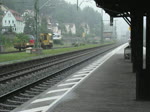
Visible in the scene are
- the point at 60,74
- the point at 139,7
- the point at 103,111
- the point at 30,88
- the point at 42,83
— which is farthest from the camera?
the point at 60,74

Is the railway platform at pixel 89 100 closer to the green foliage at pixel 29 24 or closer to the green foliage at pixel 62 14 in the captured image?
the green foliage at pixel 29 24

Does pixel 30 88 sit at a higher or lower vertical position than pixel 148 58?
lower

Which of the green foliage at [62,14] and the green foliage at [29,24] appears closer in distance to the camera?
the green foliage at [29,24]

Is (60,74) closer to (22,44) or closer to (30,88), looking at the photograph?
(30,88)

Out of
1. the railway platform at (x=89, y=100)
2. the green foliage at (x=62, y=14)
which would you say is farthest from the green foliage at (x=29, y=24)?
the railway platform at (x=89, y=100)

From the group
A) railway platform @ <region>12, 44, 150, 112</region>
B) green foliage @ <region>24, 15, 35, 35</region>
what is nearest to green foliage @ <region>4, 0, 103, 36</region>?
green foliage @ <region>24, 15, 35, 35</region>

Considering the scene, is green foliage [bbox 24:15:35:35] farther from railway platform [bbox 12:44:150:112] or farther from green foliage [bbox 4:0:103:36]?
railway platform [bbox 12:44:150:112]

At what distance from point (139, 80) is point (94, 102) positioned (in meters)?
1.74

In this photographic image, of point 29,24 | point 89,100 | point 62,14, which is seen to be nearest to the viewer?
point 89,100

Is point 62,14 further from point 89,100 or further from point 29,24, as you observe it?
point 89,100

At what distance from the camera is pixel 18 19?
98.4 metres

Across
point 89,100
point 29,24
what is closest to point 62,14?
point 29,24

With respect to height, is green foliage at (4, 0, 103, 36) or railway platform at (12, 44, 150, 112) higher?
green foliage at (4, 0, 103, 36)

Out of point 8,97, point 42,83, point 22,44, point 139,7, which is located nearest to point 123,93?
point 139,7
